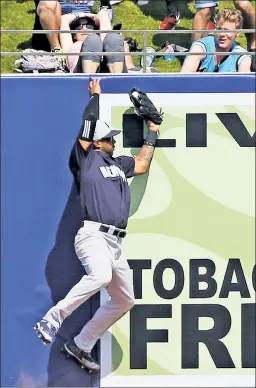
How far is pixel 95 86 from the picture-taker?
764 cm

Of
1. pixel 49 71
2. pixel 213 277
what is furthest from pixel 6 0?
pixel 213 277

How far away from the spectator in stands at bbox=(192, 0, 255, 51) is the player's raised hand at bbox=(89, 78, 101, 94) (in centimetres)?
147

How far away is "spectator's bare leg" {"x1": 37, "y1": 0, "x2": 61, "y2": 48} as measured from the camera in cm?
845

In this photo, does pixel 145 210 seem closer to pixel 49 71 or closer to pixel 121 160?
→ pixel 121 160

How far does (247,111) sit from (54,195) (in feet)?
5.14

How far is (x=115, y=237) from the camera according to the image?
24.6ft

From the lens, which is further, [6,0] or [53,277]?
[6,0]

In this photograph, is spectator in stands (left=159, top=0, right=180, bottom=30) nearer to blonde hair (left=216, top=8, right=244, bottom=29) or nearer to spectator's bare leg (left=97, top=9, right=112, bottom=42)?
spectator's bare leg (left=97, top=9, right=112, bottom=42)

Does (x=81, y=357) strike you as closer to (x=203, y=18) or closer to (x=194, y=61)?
(x=194, y=61)

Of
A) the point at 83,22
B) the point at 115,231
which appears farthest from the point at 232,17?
the point at 115,231

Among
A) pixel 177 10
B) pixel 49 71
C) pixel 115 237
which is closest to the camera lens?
pixel 115 237

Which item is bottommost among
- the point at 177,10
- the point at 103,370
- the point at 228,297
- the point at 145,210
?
the point at 103,370

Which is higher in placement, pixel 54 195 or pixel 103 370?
pixel 54 195

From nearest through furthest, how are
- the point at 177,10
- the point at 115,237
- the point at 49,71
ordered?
the point at 115,237 < the point at 49,71 < the point at 177,10
